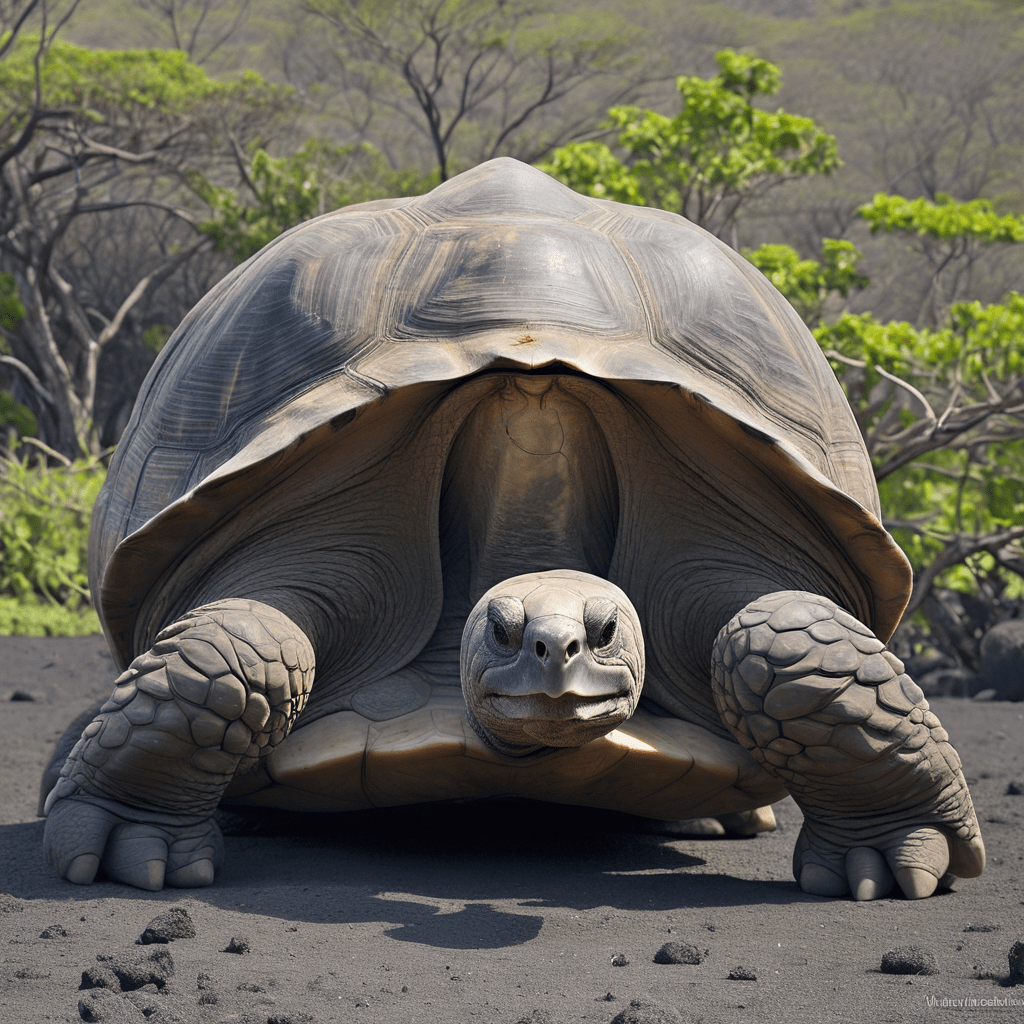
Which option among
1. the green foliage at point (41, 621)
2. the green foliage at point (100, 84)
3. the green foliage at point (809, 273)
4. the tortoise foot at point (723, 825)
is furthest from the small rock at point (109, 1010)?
the green foliage at point (100, 84)

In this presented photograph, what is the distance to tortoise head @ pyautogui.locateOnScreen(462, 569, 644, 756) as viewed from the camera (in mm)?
2186

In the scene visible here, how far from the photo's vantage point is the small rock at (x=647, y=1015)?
1659mm

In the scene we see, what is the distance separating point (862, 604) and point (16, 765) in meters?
3.10

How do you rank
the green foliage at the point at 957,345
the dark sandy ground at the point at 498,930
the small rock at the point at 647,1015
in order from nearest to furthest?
the small rock at the point at 647,1015 → the dark sandy ground at the point at 498,930 → the green foliage at the point at 957,345

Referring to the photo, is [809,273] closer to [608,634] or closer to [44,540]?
[44,540]

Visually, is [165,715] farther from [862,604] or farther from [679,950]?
[862,604]

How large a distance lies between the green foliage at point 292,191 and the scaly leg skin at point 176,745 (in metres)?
13.2

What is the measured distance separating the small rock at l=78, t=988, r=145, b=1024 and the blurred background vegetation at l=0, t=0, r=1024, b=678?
18.7ft

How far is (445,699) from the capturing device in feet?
9.19

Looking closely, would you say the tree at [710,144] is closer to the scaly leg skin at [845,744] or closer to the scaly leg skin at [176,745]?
the scaly leg skin at [845,744]

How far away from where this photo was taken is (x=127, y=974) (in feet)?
6.00

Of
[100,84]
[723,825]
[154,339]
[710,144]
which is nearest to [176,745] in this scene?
[723,825]

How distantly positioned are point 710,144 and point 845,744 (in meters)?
9.02

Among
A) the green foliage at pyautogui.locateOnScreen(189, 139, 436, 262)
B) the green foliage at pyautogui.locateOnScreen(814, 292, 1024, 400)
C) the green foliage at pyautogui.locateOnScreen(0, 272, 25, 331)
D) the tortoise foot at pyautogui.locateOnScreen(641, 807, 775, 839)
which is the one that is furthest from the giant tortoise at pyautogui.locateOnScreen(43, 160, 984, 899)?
the green foliage at pyautogui.locateOnScreen(0, 272, 25, 331)
